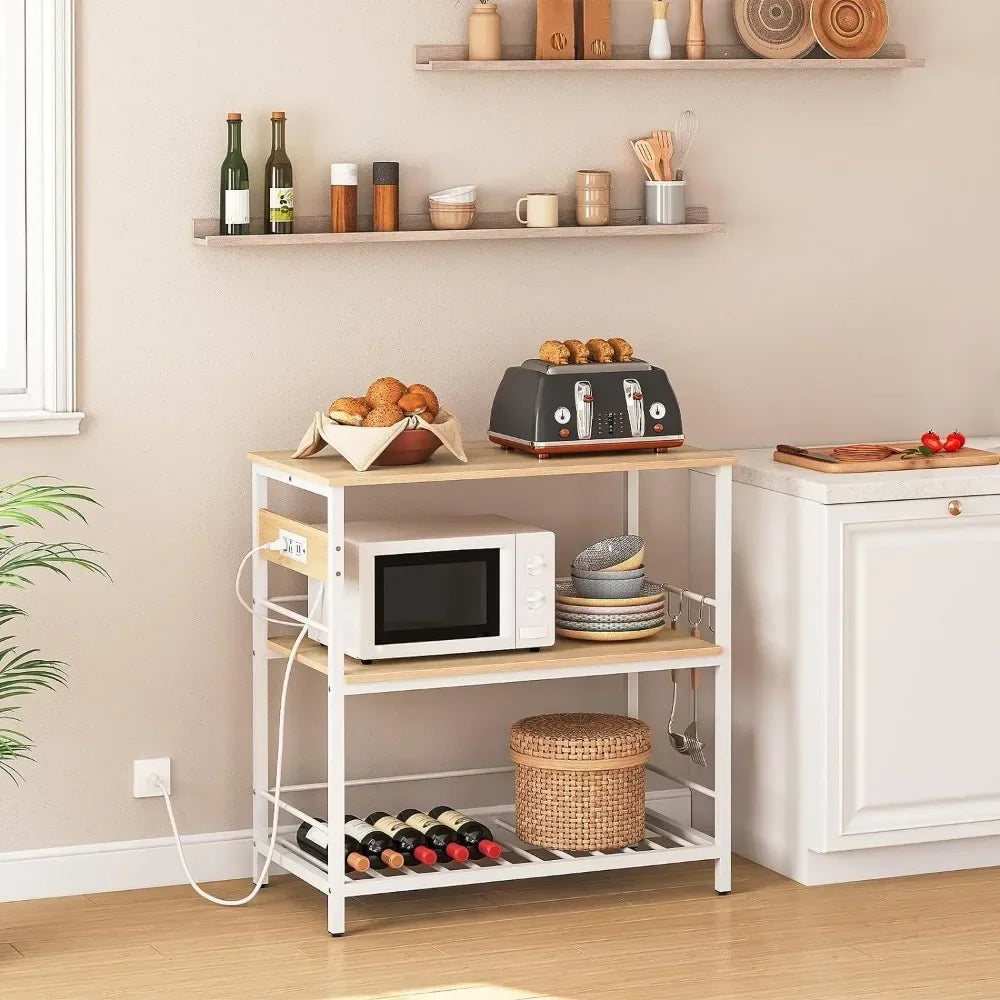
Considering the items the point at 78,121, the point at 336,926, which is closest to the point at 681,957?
the point at 336,926

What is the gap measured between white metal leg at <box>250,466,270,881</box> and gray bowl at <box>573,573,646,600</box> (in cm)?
65

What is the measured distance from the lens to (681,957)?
3.46 metres

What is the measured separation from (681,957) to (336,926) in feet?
2.15

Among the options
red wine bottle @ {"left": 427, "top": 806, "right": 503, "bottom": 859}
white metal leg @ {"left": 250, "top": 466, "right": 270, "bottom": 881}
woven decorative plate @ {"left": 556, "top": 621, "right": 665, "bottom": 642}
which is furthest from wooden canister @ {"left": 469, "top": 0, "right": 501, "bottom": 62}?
red wine bottle @ {"left": 427, "top": 806, "right": 503, "bottom": 859}

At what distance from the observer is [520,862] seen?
12.6 feet

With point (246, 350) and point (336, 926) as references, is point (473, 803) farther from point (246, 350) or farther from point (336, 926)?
point (246, 350)

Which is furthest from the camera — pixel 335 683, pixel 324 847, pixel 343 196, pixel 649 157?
pixel 649 157

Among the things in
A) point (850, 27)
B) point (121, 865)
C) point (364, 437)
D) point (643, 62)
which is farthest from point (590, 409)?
point (121, 865)

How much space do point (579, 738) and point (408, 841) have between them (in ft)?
1.31

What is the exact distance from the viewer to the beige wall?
3.72m

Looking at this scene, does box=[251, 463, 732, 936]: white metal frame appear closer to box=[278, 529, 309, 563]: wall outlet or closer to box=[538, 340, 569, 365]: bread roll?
box=[278, 529, 309, 563]: wall outlet

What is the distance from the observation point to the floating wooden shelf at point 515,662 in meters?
3.48

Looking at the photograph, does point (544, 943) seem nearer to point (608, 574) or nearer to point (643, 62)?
point (608, 574)

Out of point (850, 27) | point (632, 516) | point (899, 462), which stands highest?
point (850, 27)
